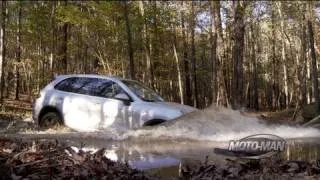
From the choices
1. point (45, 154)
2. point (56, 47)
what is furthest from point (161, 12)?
point (45, 154)

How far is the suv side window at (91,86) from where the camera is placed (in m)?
11.7

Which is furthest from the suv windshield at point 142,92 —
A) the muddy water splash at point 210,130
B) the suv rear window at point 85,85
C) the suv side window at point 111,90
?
the muddy water splash at point 210,130

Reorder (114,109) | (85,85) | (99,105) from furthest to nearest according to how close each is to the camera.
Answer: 1. (85,85)
2. (99,105)
3. (114,109)

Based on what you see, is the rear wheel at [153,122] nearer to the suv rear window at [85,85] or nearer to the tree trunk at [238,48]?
the suv rear window at [85,85]

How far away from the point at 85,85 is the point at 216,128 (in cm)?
375

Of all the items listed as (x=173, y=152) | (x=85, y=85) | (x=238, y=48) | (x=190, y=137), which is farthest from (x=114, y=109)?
(x=238, y=48)

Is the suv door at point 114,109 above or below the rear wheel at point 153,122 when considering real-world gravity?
above

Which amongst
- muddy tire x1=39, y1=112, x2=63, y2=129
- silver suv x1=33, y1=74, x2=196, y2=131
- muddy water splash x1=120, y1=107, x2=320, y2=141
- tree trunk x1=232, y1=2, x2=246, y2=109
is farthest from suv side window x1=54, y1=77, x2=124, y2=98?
tree trunk x1=232, y1=2, x2=246, y2=109

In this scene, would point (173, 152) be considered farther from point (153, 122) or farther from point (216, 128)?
→ point (153, 122)

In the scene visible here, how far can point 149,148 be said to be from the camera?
8.34 m

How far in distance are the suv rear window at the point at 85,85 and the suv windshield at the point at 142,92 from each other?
459 millimetres

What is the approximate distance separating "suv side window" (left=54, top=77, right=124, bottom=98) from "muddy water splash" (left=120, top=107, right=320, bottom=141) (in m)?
1.84

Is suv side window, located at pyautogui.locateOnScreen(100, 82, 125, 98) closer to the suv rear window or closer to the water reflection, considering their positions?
the suv rear window

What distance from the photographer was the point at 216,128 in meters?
10.2
